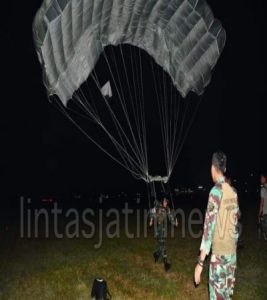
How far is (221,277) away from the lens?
5406 mm

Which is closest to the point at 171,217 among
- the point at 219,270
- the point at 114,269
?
the point at 114,269

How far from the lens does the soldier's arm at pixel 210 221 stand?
202 inches

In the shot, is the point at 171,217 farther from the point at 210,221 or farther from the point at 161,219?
the point at 210,221

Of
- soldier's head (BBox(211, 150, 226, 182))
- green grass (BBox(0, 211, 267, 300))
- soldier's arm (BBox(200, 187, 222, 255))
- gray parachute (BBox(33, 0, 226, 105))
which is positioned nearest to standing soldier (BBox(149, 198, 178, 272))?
green grass (BBox(0, 211, 267, 300))

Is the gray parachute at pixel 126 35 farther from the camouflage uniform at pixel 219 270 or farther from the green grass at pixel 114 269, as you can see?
the camouflage uniform at pixel 219 270

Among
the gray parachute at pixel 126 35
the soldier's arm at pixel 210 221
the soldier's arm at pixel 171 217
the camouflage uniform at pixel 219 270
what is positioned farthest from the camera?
the soldier's arm at pixel 171 217

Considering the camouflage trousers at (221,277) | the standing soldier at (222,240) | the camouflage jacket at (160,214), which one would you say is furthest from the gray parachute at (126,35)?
the camouflage trousers at (221,277)

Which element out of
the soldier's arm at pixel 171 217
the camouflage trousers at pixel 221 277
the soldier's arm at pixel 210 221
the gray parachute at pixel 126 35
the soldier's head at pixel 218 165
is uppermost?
the gray parachute at pixel 126 35

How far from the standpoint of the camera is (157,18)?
1023cm

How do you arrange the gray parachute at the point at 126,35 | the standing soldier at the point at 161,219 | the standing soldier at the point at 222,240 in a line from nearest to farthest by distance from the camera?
the standing soldier at the point at 222,240, the gray parachute at the point at 126,35, the standing soldier at the point at 161,219

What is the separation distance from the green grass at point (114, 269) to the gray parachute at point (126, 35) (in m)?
4.65

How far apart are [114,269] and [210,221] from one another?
243 inches

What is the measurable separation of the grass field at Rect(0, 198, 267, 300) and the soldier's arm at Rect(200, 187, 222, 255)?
340 centimetres

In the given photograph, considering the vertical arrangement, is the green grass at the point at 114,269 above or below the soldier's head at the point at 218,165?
below
